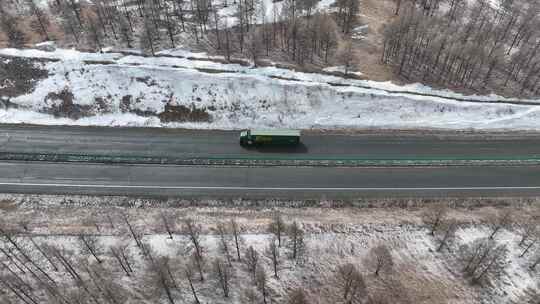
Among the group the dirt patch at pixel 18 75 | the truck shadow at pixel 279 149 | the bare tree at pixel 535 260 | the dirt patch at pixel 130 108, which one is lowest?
the bare tree at pixel 535 260

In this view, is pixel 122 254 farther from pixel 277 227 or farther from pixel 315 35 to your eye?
pixel 315 35

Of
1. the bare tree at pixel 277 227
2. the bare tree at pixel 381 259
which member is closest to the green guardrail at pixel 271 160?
the bare tree at pixel 277 227

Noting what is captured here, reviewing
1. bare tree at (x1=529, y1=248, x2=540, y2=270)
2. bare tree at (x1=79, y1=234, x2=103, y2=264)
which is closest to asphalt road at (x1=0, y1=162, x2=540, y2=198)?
bare tree at (x1=79, y1=234, x2=103, y2=264)

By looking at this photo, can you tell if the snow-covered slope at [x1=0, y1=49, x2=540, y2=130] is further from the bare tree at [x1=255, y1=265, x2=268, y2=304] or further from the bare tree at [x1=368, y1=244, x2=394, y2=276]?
the bare tree at [x1=255, y1=265, x2=268, y2=304]

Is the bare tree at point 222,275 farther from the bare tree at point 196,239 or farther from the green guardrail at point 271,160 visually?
the green guardrail at point 271,160

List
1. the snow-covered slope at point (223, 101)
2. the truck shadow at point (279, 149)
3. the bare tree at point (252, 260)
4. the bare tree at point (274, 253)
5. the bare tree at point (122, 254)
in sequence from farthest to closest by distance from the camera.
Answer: the snow-covered slope at point (223, 101) < the truck shadow at point (279, 149) < the bare tree at point (252, 260) < the bare tree at point (274, 253) < the bare tree at point (122, 254)

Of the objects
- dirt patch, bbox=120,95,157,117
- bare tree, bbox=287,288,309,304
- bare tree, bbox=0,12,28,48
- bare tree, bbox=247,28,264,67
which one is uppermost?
bare tree, bbox=0,12,28,48
